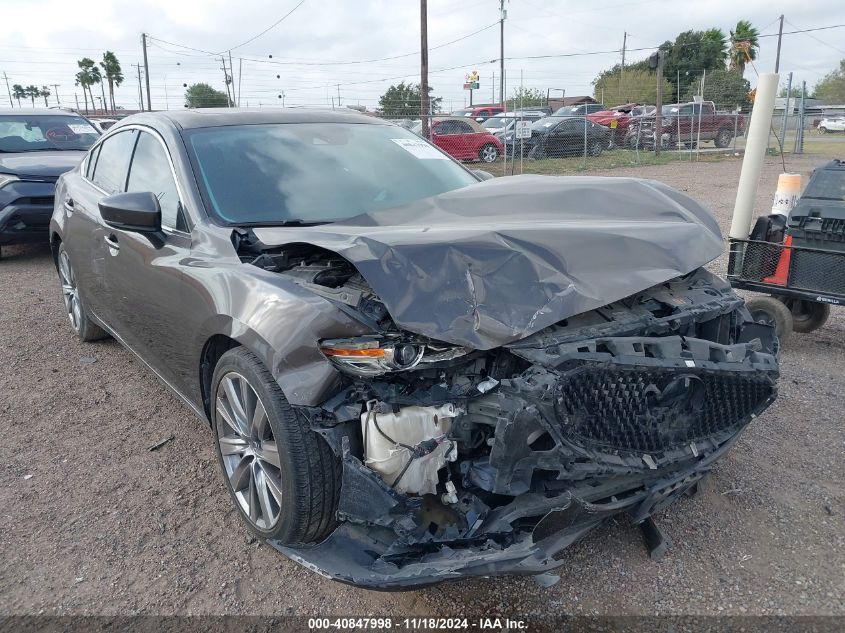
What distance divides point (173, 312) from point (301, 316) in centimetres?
110

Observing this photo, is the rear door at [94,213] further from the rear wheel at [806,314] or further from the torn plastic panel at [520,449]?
the rear wheel at [806,314]

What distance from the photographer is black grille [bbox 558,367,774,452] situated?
2141 millimetres

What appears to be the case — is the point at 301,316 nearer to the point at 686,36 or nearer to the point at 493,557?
the point at 493,557

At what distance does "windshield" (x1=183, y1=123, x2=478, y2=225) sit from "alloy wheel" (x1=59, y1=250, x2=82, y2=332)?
86.7 inches

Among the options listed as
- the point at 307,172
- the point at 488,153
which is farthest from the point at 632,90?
the point at 307,172

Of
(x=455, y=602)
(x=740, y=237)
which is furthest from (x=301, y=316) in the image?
(x=740, y=237)

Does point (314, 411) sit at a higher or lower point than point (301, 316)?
lower

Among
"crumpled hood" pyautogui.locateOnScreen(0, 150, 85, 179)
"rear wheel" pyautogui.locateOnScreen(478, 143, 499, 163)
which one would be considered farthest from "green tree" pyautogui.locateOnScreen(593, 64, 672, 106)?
"crumpled hood" pyautogui.locateOnScreen(0, 150, 85, 179)

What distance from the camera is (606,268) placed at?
2451mm

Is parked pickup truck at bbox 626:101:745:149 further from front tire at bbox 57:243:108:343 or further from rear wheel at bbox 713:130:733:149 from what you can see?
front tire at bbox 57:243:108:343

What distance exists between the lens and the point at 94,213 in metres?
4.14

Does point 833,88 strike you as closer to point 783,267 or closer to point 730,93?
point 730,93

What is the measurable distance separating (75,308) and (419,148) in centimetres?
301

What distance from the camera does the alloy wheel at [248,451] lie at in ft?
8.07
